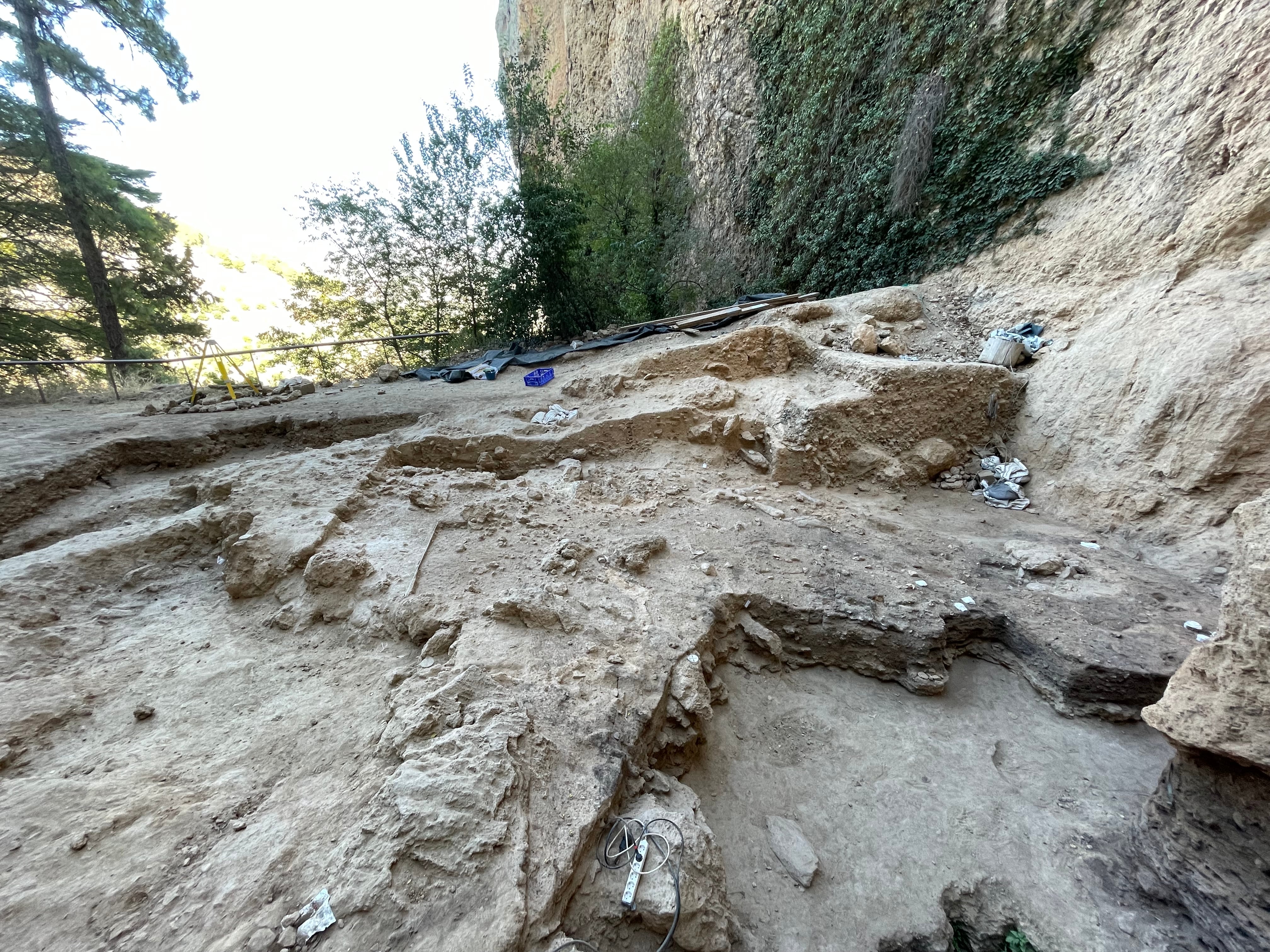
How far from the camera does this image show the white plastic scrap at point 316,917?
1.22 meters

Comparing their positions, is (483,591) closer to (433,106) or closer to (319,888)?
(319,888)

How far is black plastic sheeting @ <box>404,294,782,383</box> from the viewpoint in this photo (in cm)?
732

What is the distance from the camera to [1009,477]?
14.3 ft

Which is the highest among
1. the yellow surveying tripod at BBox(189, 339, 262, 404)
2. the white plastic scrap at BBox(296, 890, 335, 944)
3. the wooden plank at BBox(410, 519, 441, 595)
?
the yellow surveying tripod at BBox(189, 339, 262, 404)

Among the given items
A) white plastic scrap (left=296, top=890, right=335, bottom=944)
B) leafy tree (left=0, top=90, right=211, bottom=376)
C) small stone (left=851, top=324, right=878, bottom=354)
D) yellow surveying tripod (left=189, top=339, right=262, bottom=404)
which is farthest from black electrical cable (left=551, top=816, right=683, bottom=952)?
leafy tree (left=0, top=90, right=211, bottom=376)

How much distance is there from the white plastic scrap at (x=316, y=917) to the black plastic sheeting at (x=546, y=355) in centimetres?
675

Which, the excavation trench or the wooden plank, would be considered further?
the wooden plank

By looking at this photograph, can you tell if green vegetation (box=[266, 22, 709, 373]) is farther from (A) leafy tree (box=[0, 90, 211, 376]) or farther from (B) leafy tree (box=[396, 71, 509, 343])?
(A) leafy tree (box=[0, 90, 211, 376])

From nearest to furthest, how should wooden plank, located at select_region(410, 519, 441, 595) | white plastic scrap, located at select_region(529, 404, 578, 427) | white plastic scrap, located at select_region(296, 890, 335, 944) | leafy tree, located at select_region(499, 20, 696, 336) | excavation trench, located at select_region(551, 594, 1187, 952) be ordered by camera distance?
white plastic scrap, located at select_region(296, 890, 335, 944) → excavation trench, located at select_region(551, 594, 1187, 952) → wooden plank, located at select_region(410, 519, 441, 595) → white plastic scrap, located at select_region(529, 404, 578, 427) → leafy tree, located at select_region(499, 20, 696, 336)

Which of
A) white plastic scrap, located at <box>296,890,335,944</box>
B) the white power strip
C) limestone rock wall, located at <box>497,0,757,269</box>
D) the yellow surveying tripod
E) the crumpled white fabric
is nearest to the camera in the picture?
white plastic scrap, located at <box>296,890,335,944</box>

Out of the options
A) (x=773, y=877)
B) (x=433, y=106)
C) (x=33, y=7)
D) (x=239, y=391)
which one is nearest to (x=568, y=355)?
(x=239, y=391)

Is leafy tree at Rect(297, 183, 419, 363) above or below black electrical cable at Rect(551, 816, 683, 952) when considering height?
above

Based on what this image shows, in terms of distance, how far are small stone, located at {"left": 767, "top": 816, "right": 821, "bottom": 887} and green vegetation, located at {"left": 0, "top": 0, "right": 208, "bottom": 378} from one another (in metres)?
12.5

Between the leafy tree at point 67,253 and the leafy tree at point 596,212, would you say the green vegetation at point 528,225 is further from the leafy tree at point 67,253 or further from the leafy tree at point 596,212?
the leafy tree at point 67,253
